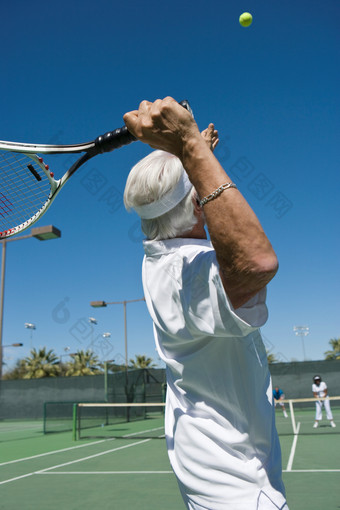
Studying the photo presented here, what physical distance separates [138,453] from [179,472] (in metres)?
8.72

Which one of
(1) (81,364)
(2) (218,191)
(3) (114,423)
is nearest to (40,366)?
(1) (81,364)

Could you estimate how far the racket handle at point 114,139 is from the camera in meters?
1.95

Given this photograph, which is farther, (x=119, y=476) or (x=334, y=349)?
(x=334, y=349)

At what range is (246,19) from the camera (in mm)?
4297

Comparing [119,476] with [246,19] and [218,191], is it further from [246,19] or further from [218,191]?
[218,191]

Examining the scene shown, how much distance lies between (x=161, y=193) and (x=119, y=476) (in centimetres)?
673

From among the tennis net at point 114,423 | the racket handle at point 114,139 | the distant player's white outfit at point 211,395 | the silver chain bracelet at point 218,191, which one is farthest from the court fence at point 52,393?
the silver chain bracelet at point 218,191

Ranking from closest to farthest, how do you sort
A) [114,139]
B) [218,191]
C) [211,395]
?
[218,191] → [211,395] → [114,139]

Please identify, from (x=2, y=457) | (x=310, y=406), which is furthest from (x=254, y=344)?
(x=310, y=406)

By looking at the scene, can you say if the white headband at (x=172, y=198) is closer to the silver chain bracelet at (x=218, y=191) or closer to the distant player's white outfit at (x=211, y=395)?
the distant player's white outfit at (x=211, y=395)

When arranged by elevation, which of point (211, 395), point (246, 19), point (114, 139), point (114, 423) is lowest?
point (114, 423)

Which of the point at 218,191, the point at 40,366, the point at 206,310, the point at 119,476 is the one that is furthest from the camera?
the point at 40,366

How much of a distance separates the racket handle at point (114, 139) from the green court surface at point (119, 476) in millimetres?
4468

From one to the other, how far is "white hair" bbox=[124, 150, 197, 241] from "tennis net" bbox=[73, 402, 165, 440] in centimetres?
1172
